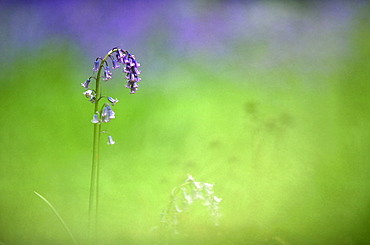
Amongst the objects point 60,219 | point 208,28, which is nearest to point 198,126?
point 208,28

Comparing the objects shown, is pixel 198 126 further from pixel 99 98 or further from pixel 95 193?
pixel 95 193

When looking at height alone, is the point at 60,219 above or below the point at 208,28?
below

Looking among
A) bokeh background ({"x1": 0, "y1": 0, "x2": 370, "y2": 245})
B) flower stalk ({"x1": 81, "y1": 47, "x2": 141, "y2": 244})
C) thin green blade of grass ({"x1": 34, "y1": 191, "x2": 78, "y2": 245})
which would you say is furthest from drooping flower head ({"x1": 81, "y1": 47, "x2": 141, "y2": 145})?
thin green blade of grass ({"x1": 34, "y1": 191, "x2": 78, "y2": 245})

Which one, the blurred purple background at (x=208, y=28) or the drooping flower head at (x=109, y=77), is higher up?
the blurred purple background at (x=208, y=28)

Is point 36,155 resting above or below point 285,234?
above

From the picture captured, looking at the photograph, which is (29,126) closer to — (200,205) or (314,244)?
(200,205)

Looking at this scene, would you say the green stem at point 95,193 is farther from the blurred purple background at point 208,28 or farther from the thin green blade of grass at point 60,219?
the blurred purple background at point 208,28

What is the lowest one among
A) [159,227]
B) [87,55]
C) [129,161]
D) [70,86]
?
[159,227]

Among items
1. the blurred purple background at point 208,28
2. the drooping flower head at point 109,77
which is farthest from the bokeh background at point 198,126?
the drooping flower head at point 109,77

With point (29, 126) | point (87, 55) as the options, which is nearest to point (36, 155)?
point (29, 126)
